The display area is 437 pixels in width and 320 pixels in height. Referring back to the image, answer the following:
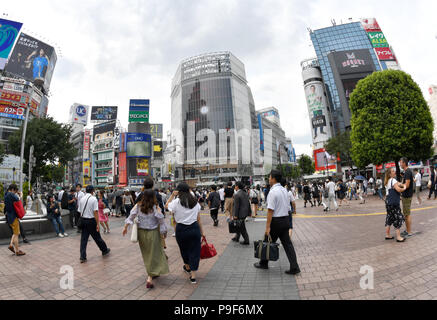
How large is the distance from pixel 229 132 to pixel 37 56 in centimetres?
4905

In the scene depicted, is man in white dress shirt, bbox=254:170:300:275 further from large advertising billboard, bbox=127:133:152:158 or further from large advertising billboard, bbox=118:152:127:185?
large advertising billboard, bbox=118:152:127:185

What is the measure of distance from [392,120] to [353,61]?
44.9m

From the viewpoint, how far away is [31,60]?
48.8m

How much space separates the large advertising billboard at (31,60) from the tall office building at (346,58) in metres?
64.8

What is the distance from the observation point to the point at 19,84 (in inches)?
1860

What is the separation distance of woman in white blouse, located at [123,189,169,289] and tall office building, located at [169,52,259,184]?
205 feet

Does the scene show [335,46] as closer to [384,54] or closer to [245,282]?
[384,54]

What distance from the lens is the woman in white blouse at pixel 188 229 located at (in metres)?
3.73

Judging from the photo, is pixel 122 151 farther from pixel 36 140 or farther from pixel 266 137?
pixel 266 137

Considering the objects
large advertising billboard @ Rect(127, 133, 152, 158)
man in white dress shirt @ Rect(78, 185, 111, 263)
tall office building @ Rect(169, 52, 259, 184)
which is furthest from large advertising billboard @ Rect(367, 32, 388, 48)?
man in white dress shirt @ Rect(78, 185, 111, 263)

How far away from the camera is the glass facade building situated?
59.9 meters

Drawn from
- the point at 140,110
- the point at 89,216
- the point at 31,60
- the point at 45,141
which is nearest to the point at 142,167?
the point at 140,110

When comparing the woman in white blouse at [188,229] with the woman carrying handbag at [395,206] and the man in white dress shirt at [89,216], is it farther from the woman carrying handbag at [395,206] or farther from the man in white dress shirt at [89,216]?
the woman carrying handbag at [395,206]
